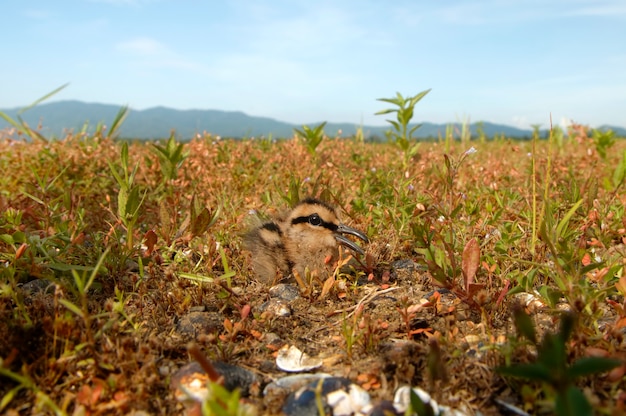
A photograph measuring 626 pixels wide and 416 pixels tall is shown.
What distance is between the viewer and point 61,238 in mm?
3668

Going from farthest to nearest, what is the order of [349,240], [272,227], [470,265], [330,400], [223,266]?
[272,227] → [349,240] → [223,266] → [470,265] → [330,400]

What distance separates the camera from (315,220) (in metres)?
4.46

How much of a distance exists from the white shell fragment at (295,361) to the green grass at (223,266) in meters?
0.13

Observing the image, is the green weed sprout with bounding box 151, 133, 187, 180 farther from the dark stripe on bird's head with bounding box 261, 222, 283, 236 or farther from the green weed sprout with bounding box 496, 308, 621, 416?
the green weed sprout with bounding box 496, 308, 621, 416

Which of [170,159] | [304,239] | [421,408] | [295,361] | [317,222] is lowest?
[295,361]

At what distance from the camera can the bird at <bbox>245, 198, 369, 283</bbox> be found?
4.27 meters

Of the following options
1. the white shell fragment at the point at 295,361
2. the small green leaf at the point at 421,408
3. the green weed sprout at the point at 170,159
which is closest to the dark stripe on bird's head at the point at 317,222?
the white shell fragment at the point at 295,361

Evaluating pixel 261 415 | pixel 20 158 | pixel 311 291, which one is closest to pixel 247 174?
pixel 20 158

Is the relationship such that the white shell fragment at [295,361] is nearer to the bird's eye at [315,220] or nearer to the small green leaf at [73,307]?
the small green leaf at [73,307]

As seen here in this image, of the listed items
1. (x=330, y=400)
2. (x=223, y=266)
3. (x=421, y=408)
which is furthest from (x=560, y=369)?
(x=223, y=266)

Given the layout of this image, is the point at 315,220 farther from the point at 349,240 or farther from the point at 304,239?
the point at 349,240

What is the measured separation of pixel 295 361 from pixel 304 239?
1.80m

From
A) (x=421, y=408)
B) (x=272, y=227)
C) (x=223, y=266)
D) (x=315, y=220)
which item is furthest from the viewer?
(x=272, y=227)

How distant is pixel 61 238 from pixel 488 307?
318 centimetres
